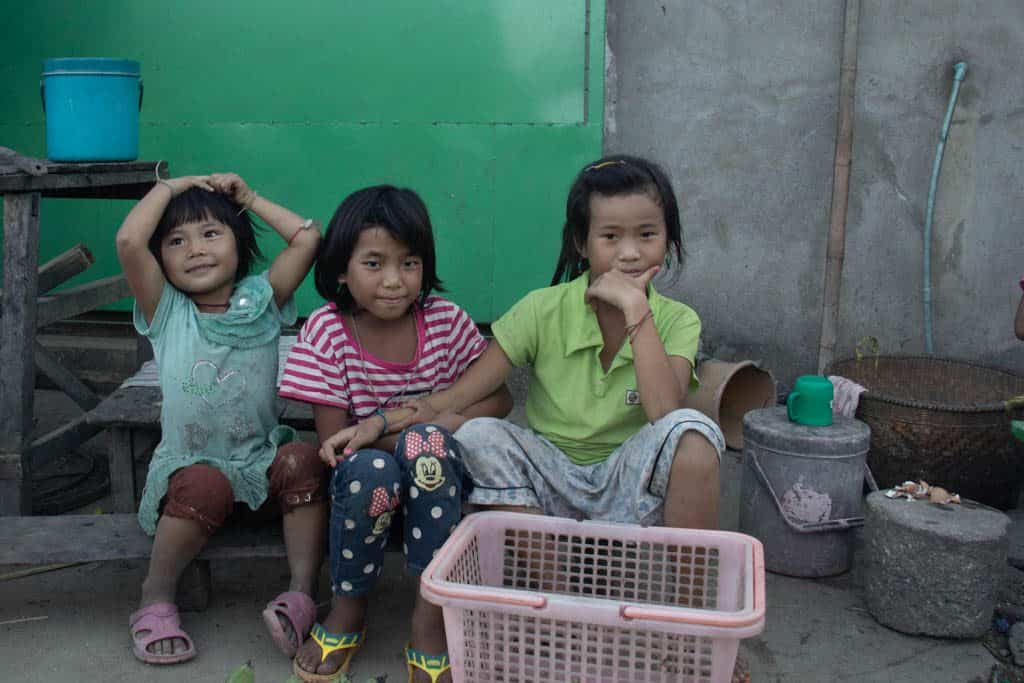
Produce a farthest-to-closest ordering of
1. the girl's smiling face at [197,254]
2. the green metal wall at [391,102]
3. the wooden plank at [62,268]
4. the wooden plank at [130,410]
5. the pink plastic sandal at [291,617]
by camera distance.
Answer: the green metal wall at [391,102] < the wooden plank at [62,268] < the wooden plank at [130,410] < the girl's smiling face at [197,254] < the pink plastic sandal at [291,617]

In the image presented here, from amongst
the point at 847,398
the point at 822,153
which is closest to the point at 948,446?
the point at 847,398

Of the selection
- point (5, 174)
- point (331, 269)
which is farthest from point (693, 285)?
point (5, 174)

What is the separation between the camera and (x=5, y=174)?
2807mm

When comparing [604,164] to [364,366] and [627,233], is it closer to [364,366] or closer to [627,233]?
[627,233]

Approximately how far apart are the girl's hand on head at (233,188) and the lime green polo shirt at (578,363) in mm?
760

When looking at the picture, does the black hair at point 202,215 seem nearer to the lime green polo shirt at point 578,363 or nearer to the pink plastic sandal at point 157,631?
the lime green polo shirt at point 578,363

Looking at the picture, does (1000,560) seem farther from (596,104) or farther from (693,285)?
(596,104)

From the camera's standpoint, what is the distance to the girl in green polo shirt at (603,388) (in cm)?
220

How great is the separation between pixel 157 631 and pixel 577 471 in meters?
1.07

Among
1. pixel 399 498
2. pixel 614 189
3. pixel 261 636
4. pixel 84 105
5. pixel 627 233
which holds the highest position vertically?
pixel 84 105

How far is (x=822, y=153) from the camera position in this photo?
423 cm

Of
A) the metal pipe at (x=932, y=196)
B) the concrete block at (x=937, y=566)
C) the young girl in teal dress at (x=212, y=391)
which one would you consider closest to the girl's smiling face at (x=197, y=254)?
the young girl in teal dress at (x=212, y=391)

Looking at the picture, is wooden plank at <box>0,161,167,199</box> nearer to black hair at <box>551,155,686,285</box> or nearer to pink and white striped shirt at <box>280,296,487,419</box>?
pink and white striped shirt at <box>280,296,487,419</box>

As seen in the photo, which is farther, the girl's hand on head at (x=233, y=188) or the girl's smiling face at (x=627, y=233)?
the girl's hand on head at (x=233, y=188)
